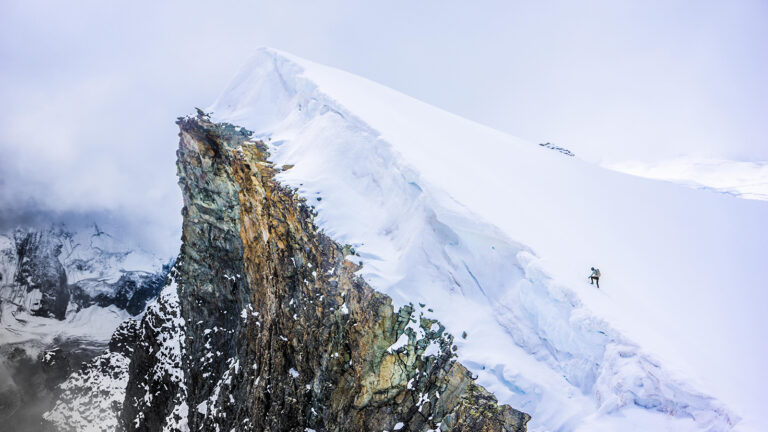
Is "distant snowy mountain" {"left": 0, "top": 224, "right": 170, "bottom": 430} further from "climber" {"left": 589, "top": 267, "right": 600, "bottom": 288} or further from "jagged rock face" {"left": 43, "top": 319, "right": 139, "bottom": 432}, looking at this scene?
"climber" {"left": 589, "top": 267, "right": 600, "bottom": 288}

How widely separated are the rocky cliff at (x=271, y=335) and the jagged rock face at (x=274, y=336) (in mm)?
37

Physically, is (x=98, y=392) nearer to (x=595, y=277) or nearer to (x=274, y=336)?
(x=274, y=336)

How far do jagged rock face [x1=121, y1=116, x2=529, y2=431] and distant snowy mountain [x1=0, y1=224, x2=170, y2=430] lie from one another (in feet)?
106

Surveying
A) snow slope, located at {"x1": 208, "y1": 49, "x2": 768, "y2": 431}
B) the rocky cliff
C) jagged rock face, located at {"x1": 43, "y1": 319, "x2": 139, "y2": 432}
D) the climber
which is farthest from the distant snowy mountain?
the climber

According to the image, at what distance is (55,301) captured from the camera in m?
57.1

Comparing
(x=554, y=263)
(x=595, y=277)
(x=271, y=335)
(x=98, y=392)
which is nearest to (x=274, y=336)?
(x=271, y=335)

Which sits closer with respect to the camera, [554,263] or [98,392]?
[554,263]

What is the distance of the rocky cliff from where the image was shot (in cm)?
895

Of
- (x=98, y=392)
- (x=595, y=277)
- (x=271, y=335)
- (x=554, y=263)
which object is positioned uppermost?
(x=554, y=263)

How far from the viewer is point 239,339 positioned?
1755 centimetres

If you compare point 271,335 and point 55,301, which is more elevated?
point 271,335

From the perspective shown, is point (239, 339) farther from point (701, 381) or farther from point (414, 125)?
point (701, 381)

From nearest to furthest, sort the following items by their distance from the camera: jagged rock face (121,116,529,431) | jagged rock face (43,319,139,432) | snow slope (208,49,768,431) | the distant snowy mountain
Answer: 1. snow slope (208,49,768,431)
2. jagged rock face (121,116,529,431)
3. jagged rock face (43,319,139,432)
4. the distant snowy mountain

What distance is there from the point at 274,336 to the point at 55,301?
6143 cm
